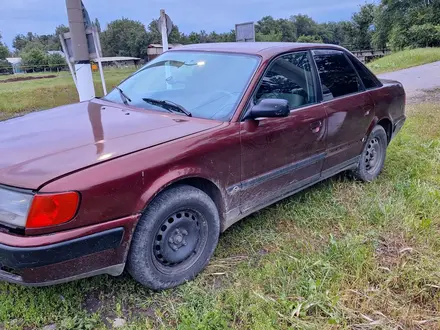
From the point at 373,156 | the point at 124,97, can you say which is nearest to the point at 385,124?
the point at 373,156

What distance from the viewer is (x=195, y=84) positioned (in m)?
3.17

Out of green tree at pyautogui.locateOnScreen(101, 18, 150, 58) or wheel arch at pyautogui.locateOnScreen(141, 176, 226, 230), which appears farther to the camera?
green tree at pyautogui.locateOnScreen(101, 18, 150, 58)

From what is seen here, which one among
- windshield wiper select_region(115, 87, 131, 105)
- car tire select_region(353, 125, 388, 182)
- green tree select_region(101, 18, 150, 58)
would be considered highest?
green tree select_region(101, 18, 150, 58)

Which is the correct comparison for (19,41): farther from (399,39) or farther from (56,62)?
(399,39)

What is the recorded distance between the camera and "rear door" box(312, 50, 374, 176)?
3.67 meters

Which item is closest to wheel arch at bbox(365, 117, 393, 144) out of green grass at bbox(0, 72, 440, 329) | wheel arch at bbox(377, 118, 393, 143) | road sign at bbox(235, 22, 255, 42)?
wheel arch at bbox(377, 118, 393, 143)

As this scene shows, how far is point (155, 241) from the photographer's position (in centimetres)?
244

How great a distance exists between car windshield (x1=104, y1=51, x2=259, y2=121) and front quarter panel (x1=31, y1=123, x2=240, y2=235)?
0.99 ft

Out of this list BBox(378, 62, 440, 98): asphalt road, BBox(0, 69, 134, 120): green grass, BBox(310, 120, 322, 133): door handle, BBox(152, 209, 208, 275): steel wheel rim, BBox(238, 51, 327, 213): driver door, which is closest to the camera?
BBox(152, 209, 208, 275): steel wheel rim

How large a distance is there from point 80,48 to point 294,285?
449cm

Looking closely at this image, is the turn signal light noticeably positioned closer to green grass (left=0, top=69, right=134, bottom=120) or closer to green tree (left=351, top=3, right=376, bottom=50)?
green grass (left=0, top=69, right=134, bottom=120)

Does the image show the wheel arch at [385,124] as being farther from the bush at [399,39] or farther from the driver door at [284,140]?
the bush at [399,39]

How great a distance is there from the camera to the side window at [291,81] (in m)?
3.16

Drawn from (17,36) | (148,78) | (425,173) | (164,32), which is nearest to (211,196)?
(148,78)
